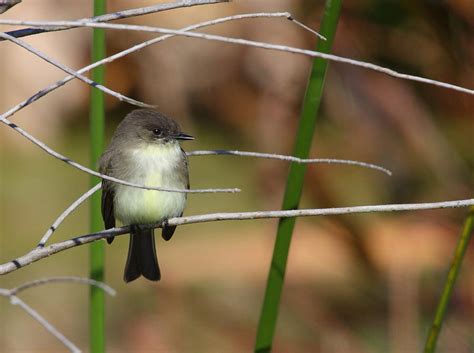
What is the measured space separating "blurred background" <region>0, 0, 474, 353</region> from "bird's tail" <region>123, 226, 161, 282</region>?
45 centimetres

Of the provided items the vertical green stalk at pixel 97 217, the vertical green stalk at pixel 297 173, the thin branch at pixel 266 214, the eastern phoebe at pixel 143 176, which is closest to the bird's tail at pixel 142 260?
the eastern phoebe at pixel 143 176

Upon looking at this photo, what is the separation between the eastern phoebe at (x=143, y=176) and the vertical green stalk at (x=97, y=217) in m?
0.46

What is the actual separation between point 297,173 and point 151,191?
0.71m

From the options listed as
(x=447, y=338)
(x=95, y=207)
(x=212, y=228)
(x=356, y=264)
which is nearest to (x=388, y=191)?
(x=356, y=264)

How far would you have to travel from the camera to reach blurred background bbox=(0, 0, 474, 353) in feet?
7.92

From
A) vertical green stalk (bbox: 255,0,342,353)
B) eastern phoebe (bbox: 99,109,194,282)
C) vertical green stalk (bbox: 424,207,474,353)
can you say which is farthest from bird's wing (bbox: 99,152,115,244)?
vertical green stalk (bbox: 424,207,474,353)

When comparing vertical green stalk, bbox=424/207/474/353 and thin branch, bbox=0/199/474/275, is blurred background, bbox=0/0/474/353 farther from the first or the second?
thin branch, bbox=0/199/474/275

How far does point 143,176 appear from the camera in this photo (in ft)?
6.84

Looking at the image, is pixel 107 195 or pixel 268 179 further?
pixel 268 179

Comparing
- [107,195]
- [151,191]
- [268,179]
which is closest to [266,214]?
[151,191]

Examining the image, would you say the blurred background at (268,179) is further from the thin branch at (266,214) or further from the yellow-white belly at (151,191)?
the thin branch at (266,214)

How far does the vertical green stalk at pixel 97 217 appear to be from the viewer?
1460 mm

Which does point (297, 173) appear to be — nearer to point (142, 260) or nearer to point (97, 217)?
point (97, 217)

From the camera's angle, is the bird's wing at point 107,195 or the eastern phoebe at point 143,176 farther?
the bird's wing at point 107,195
